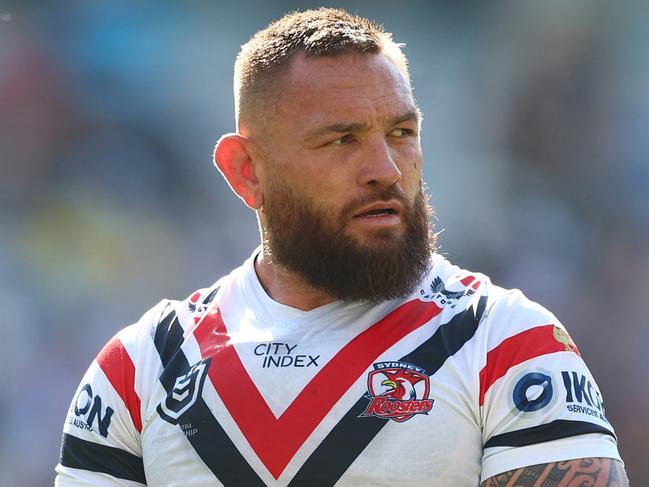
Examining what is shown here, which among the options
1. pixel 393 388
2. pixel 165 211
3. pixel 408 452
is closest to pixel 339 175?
pixel 393 388

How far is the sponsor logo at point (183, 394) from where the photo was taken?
9.14 ft

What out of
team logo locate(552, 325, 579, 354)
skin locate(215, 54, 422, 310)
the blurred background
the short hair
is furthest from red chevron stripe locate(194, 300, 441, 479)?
the blurred background

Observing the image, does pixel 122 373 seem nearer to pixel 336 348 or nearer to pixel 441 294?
pixel 336 348

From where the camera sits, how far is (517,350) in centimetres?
252

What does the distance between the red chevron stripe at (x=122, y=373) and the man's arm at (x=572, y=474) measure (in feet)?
3.66

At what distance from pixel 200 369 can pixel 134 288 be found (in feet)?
13.1

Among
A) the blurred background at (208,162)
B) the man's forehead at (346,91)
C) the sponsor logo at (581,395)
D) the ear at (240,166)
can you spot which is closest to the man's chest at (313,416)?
the sponsor logo at (581,395)

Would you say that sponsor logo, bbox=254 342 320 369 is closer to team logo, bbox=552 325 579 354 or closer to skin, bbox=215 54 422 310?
skin, bbox=215 54 422 310

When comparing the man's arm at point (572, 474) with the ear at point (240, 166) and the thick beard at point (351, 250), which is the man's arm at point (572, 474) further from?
the ear at point (240, 166)

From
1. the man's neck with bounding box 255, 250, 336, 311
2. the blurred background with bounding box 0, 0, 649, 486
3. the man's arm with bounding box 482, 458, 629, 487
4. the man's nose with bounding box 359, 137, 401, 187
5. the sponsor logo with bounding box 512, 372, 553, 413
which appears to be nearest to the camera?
the man's arm with bounding box 482, 458, 629, 487

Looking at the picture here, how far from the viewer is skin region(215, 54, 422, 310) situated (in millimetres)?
2814

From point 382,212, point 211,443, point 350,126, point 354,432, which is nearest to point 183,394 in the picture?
point 211,443

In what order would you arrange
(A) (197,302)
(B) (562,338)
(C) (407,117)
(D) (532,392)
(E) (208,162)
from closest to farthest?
1. (D) (532,392)
2. (B) (562,338)
3. (C) (407,117)
4. (A) (197,302)
5. (E) (208,162)

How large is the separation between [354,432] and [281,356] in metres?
0.34
